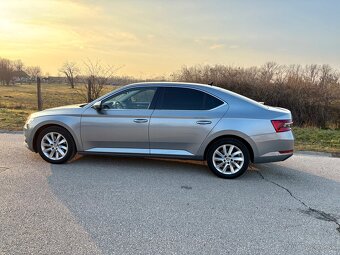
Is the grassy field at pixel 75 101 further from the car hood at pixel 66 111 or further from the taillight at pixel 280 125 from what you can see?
the car hood at pixel 66 111

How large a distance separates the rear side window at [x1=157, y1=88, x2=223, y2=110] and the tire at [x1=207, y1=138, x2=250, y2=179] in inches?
27.0

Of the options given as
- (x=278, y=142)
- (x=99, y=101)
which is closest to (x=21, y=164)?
(x=99, y=101)

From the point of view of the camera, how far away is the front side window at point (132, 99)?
18.5 feet

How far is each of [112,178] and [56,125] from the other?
161 centimetres

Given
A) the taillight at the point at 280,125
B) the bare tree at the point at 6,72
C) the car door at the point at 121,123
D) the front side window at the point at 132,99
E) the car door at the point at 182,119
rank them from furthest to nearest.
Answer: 1. the bare tree at the point at 6,72
2. the front side window at the point at 132,99
3. the car door at the point at 121,123
4. the car door at the point at 182,119
5. the taillight at the point at 280,125

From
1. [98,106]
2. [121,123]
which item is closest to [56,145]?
[98,106]

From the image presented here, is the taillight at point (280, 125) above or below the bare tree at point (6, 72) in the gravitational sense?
below

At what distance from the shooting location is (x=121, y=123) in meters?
5.57

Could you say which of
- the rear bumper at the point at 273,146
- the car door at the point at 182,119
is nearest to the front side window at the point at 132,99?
the car door at the point at 182,119

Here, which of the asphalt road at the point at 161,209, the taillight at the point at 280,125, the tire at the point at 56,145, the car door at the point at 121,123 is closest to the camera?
the asphalt road at the point at 161,209

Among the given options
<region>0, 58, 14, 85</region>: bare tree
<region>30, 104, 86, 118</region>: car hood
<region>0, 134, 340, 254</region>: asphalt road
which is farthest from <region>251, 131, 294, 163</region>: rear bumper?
<region>0, 58, 14, 85</region>: bare tree

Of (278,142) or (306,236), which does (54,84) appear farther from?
(306,236)

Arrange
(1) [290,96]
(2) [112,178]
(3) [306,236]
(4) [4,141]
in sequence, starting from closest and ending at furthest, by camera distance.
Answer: (3) [306,236] → (2) [112,178] → (4) [4,141] → (1) [290,96]

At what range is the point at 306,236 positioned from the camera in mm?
3434
